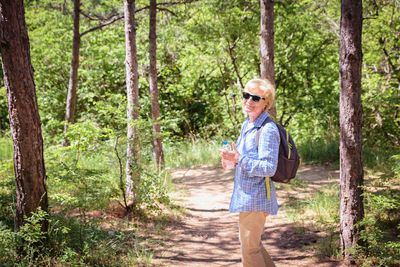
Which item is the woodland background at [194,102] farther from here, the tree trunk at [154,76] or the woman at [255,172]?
the woman at [255,172]

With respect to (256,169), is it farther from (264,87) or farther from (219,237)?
(219,237)

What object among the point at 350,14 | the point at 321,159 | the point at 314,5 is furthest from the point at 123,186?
the point at 314,5

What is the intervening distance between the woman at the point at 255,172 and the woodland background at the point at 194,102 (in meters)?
1.52

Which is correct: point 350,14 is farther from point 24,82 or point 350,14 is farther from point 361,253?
point 24,82

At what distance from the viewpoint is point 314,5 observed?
37.1 feet

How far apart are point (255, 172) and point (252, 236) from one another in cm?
58

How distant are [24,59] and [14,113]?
1.80ft

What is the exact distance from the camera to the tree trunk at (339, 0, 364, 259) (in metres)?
3.74

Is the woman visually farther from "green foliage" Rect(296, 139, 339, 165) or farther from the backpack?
"green foliage" Rect(296, 139, 339, 165)

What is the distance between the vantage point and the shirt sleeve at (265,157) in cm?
263

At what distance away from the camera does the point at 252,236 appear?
2.83 meters

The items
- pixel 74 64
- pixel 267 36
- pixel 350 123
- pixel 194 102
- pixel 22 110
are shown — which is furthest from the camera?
pixel 194 102

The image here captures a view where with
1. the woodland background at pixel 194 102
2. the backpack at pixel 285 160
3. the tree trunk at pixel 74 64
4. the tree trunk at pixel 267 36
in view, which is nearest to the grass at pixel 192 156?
the woodland background at pixel 194 102

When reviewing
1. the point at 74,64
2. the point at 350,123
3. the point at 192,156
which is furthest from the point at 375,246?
the point at 74,64
